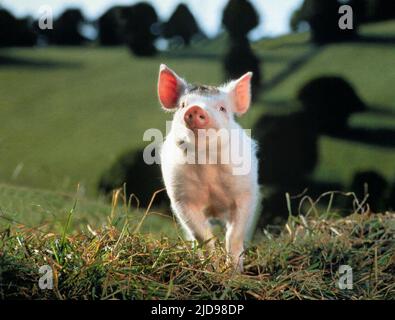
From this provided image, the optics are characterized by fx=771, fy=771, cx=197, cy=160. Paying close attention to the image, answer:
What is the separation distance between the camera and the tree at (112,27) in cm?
517

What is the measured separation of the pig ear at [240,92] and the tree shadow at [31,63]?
2.41 metres

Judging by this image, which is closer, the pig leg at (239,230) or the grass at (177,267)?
the grass at (177,267)

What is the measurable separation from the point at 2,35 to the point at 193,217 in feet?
8.76

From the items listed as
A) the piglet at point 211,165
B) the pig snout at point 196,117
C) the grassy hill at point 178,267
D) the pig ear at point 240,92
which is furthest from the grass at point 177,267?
the pig ear at point 240,92

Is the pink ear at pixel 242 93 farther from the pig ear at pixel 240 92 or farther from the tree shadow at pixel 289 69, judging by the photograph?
the tree shadow at pixel 289 69

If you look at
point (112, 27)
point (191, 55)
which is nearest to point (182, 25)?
point (191, 55)

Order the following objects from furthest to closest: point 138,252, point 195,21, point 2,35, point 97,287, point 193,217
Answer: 1. point 2,35
2. point 195,21
3. point 193,217
4. point 138,252
5. point 97,287

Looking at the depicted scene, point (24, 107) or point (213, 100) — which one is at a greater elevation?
point (213, 100)

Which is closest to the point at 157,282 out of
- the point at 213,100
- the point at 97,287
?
the point at 97,287

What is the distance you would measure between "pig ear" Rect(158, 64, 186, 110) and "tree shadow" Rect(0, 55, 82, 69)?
7.65 ft

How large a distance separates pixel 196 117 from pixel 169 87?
0.39 m

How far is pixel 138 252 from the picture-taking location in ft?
10.2

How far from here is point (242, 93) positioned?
11.4 feet

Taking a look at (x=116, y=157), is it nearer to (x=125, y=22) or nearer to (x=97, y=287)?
(x=125, y=22)
